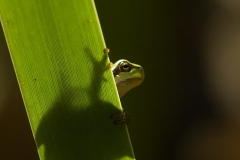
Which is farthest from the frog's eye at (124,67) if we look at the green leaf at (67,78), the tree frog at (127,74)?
the green leaf at (67,78)

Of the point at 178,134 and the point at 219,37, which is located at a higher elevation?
the point at 219,37

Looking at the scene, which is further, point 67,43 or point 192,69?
point 192,69

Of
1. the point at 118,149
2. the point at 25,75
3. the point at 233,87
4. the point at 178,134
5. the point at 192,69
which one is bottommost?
the point at 178,134

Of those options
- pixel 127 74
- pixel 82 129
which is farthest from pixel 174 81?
pixel 82 129

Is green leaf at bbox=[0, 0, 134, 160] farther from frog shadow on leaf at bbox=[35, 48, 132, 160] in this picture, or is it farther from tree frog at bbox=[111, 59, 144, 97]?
tree frog at bbox=[111, 59, 144, 97]

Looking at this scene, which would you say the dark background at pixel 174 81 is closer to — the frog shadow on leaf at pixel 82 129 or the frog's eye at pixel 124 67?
the frog's eye at pixel 124 67

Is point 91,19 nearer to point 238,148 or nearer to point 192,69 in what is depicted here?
point 192,69

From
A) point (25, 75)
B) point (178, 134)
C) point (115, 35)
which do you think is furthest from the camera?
point (178, 134)

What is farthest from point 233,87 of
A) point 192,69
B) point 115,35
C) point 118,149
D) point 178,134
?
point 118,149
